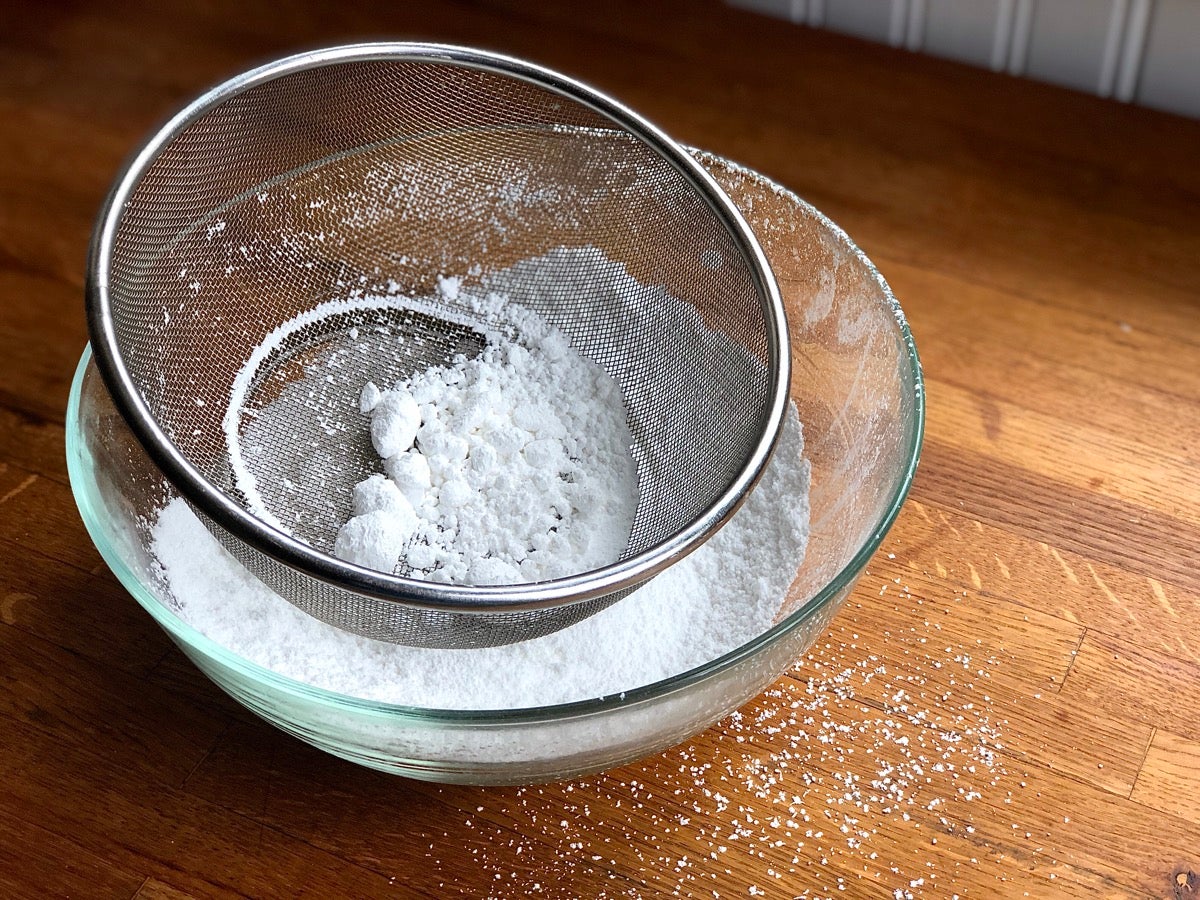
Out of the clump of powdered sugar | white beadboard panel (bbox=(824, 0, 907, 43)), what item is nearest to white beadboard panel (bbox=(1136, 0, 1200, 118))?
white beadboard panel (bbox=(824, 0, 907, 43))

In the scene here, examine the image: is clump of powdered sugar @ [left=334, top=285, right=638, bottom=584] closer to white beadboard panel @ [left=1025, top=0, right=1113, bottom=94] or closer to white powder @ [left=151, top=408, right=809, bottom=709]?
white powder @ [left=151, top=408, right=809, bottom=709]

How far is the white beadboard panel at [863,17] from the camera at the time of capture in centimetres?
132

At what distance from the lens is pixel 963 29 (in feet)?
4.26

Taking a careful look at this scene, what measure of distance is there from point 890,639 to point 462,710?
1.09ft

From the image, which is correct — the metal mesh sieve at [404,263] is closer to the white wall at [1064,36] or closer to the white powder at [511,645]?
the white powder at [511,645]

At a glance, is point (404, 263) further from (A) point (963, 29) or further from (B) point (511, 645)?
(A) point (963, 29)

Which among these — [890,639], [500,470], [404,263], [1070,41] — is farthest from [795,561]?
[1070,41]

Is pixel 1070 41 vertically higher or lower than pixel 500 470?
higher

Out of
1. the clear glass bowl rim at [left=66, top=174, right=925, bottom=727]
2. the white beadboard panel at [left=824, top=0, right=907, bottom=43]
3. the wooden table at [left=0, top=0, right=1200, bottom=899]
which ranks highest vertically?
the white beadboard panel at [left=824, top=0, right=907, bottom=43]

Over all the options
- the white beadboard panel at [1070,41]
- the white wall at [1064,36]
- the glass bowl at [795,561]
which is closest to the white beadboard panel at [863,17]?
the white wall at [1064,36]

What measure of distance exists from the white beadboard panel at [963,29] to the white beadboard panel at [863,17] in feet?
0.13

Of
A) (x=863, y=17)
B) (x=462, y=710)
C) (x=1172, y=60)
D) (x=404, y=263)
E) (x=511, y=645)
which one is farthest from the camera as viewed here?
(x=863, y=17)

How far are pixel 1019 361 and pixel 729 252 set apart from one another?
267mm

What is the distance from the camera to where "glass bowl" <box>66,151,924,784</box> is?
618mm
